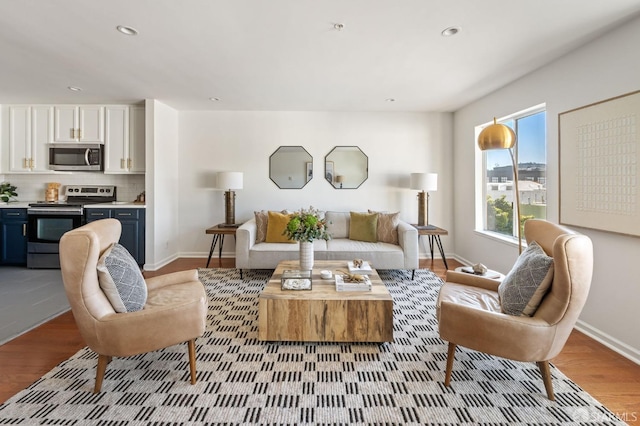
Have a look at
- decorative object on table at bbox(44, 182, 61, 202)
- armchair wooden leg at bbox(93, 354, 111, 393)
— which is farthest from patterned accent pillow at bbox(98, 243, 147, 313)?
decorative object on table at bbox(44, 182, 61, 202)

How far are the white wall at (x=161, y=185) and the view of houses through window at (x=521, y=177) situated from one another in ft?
15.8

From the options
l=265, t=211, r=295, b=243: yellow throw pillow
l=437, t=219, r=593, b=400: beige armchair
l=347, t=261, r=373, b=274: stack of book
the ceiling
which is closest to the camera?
l=437, t=219, r=593, b=400: beige armchair

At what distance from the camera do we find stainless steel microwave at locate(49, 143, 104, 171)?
15.3 feet

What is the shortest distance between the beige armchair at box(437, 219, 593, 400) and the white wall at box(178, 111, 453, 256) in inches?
131

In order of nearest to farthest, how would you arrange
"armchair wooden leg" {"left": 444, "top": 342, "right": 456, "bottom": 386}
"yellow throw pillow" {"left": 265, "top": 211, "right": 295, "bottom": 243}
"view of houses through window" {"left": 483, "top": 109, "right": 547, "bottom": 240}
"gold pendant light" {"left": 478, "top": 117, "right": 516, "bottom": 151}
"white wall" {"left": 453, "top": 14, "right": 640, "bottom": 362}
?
1. "armchair wooden leg" {"left": 444, "top": 342, "right": 456, "bottom": 386}
2. "white wall" {"left": 453, "top": 14, "right": 640, "bottom": 362}
3. "gold pendant light" {"left": 478, "top": 117, "right": 516, "bottom": 151}
4. "view of houses through window" {"left": 483, "top": 109, "right": 547, "bottom": 240}
5. "yellow throw pillow" {"left": 265, "top": 211, "right": 295, "bottom": 243}

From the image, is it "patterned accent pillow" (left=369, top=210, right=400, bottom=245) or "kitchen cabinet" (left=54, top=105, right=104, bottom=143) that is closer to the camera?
"patterned accent pillow" (left=369, top=210, right=400, bottom=245)

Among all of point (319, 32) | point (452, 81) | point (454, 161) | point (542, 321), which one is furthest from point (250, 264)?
point (454, 161)

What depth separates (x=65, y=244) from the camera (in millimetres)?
1648

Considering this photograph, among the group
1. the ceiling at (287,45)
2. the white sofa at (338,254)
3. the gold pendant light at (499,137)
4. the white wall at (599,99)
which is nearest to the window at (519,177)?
the white wall at (599,99)

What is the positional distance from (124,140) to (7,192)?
218cm

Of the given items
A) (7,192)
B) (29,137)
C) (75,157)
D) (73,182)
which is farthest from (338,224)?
(7,192)

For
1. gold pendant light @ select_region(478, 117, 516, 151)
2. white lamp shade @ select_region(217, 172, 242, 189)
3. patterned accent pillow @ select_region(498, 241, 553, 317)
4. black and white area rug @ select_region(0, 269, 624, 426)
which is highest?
gold pendant light @ select_region(478, 117, 516, 151)

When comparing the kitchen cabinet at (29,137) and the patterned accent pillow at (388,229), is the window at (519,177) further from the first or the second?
the kitchen cabinet at (29,137)

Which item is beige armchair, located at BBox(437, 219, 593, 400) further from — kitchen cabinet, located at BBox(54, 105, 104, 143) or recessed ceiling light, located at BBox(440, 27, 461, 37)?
kitchen cabinet, located at BBox(54, 105, 104, 143)
